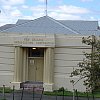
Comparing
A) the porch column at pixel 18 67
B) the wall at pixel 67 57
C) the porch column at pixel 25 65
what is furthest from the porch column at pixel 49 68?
the porch column at pixel 18 67

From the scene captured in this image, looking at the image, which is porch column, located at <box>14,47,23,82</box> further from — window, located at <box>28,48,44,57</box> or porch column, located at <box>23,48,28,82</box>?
window, located at <box>28,48,44,57</box>

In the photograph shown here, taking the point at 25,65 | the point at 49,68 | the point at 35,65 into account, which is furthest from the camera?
the point at 35,65

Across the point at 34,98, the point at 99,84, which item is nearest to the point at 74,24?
the point at 34,98

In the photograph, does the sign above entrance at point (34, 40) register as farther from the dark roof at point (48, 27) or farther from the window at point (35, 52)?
the dark roof at point (48, 27)

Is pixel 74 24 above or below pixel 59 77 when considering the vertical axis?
above

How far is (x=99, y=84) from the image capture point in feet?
57.8

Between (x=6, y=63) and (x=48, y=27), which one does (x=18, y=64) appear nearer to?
(x=6, y=63)

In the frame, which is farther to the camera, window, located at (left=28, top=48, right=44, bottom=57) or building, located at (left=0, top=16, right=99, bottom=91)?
window, located at (left=28, top=48, right=44, bottom=57)

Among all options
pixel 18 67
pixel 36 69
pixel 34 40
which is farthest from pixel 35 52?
Answer: pixel 18 67

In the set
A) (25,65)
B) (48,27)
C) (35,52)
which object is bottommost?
(25,65)

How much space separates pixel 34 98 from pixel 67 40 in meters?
7.52

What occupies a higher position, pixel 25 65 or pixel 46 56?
pixel 46 56

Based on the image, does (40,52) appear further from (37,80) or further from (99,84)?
(99,84)

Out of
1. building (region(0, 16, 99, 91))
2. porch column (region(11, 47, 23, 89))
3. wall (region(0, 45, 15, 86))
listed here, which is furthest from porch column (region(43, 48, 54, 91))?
wall (region(0, 45, 15, 86))
